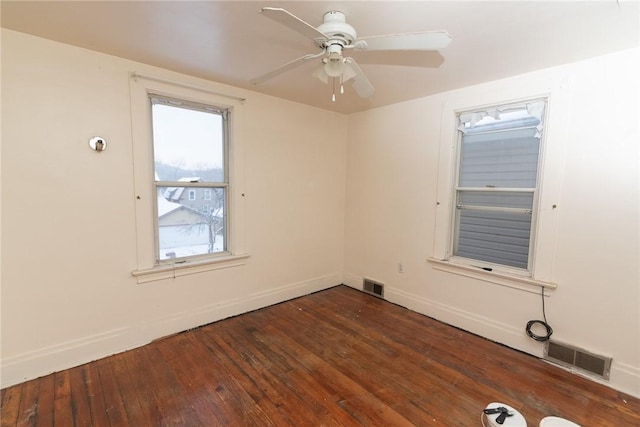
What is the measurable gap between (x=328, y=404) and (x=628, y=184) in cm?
260

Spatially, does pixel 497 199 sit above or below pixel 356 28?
below

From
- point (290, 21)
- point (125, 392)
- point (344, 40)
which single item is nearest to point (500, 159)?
point (344, 40)

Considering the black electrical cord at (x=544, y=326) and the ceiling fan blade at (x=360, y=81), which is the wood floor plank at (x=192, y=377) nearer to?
the ceiling fan blade at (x=360, y=81)

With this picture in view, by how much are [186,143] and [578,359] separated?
3842 mm

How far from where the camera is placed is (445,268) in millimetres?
3135

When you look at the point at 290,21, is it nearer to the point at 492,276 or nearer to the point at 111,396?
the point at 111,396

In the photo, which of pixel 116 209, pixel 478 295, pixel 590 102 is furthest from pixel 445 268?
pixel 116 209

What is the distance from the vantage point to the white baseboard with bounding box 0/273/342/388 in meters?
2.12

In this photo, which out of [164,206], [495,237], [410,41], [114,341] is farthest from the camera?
[495,237]

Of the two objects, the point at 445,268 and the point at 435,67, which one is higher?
the point at 435,67

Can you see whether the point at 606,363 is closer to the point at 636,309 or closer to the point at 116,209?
the point at 636,309

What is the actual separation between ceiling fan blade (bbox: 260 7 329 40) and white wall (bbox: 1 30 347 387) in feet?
5.60

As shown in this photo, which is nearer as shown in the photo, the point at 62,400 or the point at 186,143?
the point at 62,400

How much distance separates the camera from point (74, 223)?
7.49ft
